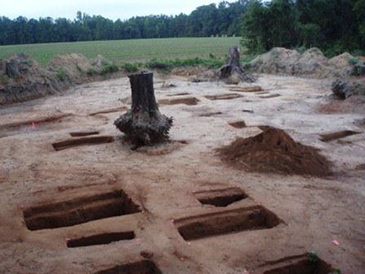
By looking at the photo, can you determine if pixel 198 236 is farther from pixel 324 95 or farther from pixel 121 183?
pixel 324 95

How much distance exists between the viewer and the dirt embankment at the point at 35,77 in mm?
16328

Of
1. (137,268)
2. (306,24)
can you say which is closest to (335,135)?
(137,268)

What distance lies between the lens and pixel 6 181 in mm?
7094

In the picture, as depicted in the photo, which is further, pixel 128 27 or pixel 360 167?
pixel 128 27

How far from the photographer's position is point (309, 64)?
861 inches

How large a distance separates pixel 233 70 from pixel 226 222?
15.0 metres

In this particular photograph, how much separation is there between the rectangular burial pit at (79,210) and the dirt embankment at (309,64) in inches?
588

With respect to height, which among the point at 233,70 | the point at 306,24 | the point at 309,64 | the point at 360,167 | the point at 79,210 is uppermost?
the point at 306,24

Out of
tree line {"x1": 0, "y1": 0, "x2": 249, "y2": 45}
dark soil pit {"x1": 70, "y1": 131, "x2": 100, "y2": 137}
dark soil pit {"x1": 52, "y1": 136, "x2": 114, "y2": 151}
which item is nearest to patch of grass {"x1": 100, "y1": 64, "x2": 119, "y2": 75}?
dark soil pit {"x1": 70, "y1": 131, "x2": 100, "y2": 137}

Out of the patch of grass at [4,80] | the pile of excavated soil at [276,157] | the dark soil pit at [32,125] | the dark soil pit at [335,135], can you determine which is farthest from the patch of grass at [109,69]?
the pile of excavated soil at [276,157]

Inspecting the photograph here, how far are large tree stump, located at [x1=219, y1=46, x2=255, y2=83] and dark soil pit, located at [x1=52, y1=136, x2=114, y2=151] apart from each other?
1104 centimetres

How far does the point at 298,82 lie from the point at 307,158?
12749mm

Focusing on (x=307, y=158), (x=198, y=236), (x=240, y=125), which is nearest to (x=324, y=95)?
(x=240, y=125)

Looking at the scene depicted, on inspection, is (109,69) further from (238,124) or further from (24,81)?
(238,124)
